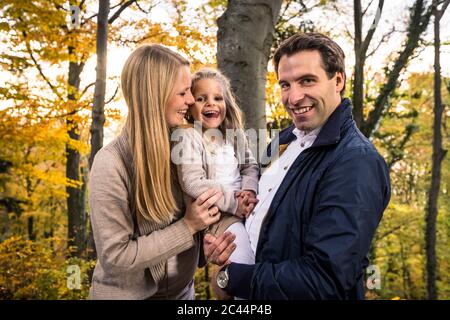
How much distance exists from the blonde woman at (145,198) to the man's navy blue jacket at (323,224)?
16.3 inches

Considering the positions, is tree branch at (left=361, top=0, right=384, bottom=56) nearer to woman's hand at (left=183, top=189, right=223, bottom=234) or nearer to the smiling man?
the smiling man

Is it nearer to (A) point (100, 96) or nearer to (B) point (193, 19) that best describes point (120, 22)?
(B) point (193, 19)

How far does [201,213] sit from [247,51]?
154cm

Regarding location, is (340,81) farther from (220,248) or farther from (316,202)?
(220,248)

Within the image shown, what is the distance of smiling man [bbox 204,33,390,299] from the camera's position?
1.63m

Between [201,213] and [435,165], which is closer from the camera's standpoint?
[201,213]

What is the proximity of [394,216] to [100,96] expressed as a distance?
51.1 feet

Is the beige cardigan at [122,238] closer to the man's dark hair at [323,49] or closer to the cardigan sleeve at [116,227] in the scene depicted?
the cardigan sleeve at [116,227]

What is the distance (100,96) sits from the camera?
582 centimetres

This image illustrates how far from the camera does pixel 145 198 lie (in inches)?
81.1

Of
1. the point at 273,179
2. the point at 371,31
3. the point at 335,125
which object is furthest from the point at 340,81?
the point at 371,31

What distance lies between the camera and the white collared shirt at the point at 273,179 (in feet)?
7.26

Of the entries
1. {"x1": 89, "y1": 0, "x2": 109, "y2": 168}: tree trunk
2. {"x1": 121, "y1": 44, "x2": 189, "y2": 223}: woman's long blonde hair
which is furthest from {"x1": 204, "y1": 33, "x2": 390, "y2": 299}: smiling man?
{"x1": 89, "y1": 0, "x2": 109, "y2": 168}: tree trunk
